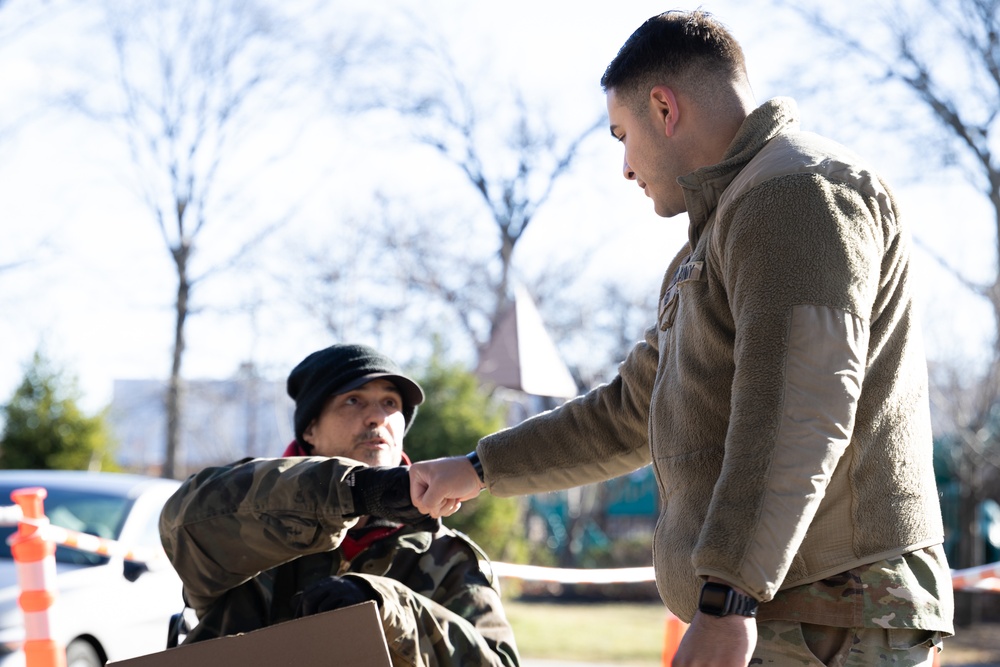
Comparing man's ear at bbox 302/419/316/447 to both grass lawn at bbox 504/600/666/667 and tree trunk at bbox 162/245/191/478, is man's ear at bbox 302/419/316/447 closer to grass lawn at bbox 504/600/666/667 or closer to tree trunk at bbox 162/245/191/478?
grass lawn at bbox 504/600/666/667

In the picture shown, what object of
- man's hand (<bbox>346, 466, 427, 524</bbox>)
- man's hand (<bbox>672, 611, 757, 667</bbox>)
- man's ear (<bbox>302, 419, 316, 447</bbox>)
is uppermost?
man's ear (<bbox>302, 419, 316, 447</bbox>)

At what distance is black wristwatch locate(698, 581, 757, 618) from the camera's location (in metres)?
1.62

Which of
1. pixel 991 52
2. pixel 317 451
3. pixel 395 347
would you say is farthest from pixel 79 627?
pixel 395 347

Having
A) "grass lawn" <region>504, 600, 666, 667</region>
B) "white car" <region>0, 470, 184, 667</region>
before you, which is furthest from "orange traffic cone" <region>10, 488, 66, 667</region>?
"grass lawn" <region>504, 600, 666, 667</region>

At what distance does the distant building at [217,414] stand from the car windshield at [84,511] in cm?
1004

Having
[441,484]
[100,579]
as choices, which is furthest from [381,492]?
[100,579]

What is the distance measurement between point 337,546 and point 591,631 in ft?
27.3

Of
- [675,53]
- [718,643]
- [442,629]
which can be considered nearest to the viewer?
[718,643]

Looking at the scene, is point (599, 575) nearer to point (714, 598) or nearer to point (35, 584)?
point (35, 584)

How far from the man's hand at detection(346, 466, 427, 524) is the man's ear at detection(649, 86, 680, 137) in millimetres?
916

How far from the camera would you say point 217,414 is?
884 inches

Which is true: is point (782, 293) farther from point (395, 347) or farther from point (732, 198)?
point (395, 347)

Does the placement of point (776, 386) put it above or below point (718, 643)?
above

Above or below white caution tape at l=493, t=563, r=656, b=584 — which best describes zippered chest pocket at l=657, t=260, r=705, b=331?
above
